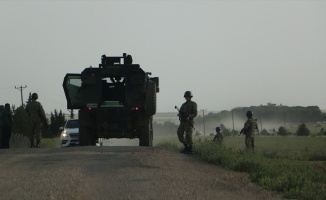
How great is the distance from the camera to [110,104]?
22641 mm

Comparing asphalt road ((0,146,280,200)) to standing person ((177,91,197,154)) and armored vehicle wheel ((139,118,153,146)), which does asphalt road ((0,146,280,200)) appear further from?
armored vehicle wheel ((139,118,153,146))

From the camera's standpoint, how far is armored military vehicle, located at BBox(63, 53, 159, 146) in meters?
21.8

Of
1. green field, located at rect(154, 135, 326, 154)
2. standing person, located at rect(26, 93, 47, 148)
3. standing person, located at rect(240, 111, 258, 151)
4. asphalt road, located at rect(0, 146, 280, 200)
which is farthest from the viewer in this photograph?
green field, located at rect(154, 135, 326, 154)

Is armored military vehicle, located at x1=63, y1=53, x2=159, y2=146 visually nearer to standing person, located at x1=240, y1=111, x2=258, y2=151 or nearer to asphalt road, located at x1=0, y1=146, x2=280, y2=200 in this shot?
standing person, located at x1=240, y1=111, x2=258, y2=151

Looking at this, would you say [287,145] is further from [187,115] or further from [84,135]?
[187,115]

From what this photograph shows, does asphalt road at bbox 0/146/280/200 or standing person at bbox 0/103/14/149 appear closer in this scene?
asphalt road at bbox 0/146/280/200

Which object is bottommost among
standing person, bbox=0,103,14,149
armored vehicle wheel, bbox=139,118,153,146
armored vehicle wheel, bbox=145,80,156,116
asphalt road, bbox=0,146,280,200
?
asphalt road, bbox=0,146,280,200

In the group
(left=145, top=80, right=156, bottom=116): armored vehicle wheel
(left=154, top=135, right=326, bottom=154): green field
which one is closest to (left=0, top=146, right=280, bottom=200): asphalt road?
(left=145, top=80, right=156, bottom=116): armored vehicle wheel

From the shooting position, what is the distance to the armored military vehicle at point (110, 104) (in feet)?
71.6

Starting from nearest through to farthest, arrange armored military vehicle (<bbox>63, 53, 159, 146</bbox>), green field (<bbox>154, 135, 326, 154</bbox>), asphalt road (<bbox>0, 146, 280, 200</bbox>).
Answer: asphalt road (<bbox>0, 146, 280, 200</bbox>) < armored military vehicle (<bbox>63, 53, 159, 146</bbox>) < green field (<bbox>154, 135, 326, 154</bbox>)

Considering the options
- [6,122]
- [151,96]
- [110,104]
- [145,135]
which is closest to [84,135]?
[110,104]

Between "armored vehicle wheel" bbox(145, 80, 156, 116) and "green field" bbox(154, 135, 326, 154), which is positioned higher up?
"armored vehicle wheel" bbox(145, 80, 156, 116)

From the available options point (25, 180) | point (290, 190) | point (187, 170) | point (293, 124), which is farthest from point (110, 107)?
point (293, 124)

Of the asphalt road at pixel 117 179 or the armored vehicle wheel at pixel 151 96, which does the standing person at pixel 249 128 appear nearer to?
the armored vehicle wheel at pixel 151 96
